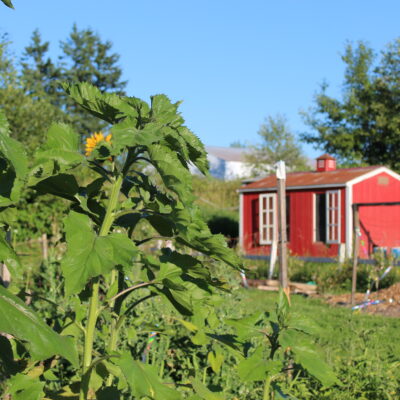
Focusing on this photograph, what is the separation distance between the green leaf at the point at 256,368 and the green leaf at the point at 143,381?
23.4 inches

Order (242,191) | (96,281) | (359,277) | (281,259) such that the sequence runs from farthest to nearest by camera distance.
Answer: (242,191)
(359,277)
(281,259)
(96,281)

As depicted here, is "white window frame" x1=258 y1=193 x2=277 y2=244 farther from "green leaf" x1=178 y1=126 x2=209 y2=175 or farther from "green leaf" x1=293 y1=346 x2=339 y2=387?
"green leaf" x1=178 y1=126 x2=209 y2=175

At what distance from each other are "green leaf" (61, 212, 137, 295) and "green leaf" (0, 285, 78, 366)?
245mm

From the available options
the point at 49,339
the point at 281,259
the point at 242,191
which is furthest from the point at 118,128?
the point at 242,191

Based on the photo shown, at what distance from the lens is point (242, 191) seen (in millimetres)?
19578

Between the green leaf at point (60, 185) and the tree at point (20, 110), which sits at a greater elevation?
the tree at point (20, 110)

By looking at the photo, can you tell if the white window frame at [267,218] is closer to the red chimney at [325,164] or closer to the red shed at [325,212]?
the red shed at [325,212]

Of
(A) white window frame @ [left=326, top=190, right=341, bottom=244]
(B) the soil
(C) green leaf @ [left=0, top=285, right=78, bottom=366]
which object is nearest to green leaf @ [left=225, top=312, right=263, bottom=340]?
(C) green leaf @ [left=0, top=285, right=78, bottom=366]

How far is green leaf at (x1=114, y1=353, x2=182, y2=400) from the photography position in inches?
60.4

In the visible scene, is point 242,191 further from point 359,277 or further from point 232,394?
point 232,394

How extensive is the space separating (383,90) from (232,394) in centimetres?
2666

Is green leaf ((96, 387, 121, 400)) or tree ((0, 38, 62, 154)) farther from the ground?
tree ((0, 38, 62, 154))

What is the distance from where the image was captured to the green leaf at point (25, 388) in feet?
5.81

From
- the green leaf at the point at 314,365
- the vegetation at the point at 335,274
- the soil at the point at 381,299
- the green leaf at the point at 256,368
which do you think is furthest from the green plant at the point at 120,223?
the vegetation at the point at 335,274
